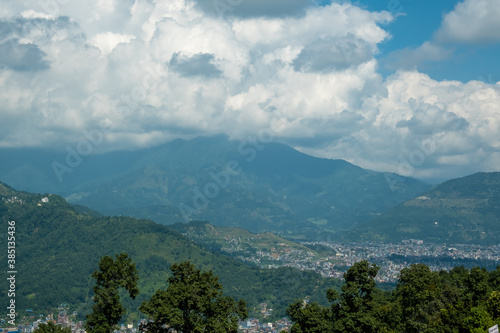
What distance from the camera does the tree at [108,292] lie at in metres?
45.9

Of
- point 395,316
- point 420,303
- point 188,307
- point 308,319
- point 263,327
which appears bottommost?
point 263,327

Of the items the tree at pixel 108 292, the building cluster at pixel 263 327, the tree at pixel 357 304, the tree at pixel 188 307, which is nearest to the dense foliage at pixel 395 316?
the tree at pixel 357 304

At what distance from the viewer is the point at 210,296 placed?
153ft

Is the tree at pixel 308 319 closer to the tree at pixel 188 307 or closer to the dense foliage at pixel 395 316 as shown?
the dense foliage at pixel 395 316

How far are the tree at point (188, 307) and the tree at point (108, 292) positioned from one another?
276 cm

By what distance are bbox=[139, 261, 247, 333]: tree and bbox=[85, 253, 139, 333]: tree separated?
2760mm

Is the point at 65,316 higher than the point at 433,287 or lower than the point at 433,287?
lower

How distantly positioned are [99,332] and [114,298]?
10.1 feet

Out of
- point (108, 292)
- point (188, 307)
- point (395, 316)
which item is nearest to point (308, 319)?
point (188, 307)

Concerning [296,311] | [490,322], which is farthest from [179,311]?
[490,322]

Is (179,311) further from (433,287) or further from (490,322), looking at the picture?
(433,287)

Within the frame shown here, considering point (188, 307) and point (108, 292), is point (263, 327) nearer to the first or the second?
point (188, 307)

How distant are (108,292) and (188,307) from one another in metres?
7.23

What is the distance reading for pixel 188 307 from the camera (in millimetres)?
45844
